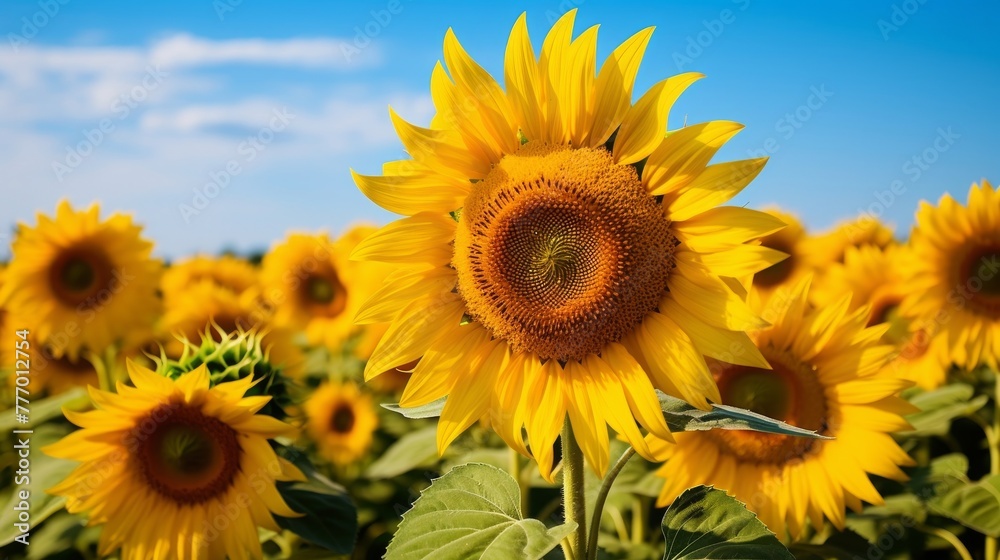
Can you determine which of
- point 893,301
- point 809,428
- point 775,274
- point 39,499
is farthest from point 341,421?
point 893,301

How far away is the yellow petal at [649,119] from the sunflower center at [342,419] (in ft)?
15.1

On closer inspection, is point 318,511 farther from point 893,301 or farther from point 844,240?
point 844,240

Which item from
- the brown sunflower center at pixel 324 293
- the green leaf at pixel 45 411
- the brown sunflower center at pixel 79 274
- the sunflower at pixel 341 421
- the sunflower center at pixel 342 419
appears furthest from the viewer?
the brown sunflower center at pixel 324 293

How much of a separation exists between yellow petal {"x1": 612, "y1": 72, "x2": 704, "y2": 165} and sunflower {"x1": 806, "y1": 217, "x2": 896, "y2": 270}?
4937 mm

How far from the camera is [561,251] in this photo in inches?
93.7

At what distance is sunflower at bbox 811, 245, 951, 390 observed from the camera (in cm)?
493

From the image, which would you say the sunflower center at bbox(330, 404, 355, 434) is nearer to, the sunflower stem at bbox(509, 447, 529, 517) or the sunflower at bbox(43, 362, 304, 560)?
the sunflower stem at bbox(509, 447, 529, 517)

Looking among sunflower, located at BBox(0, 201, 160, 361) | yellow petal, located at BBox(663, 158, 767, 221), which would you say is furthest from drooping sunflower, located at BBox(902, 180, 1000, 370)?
sunflower, located at BBox(0, 201, 160, 361)

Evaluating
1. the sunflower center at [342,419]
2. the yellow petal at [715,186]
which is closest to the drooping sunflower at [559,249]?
the yellow petal at [715,186]

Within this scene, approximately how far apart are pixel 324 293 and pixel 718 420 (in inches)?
217

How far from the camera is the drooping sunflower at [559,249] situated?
220 cm

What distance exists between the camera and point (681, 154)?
218 cm

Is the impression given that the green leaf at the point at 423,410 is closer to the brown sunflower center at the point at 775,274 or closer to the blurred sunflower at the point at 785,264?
the blurred sunflower at the point at 785,264

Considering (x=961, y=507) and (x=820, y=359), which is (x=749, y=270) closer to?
(x=820, y=359)
